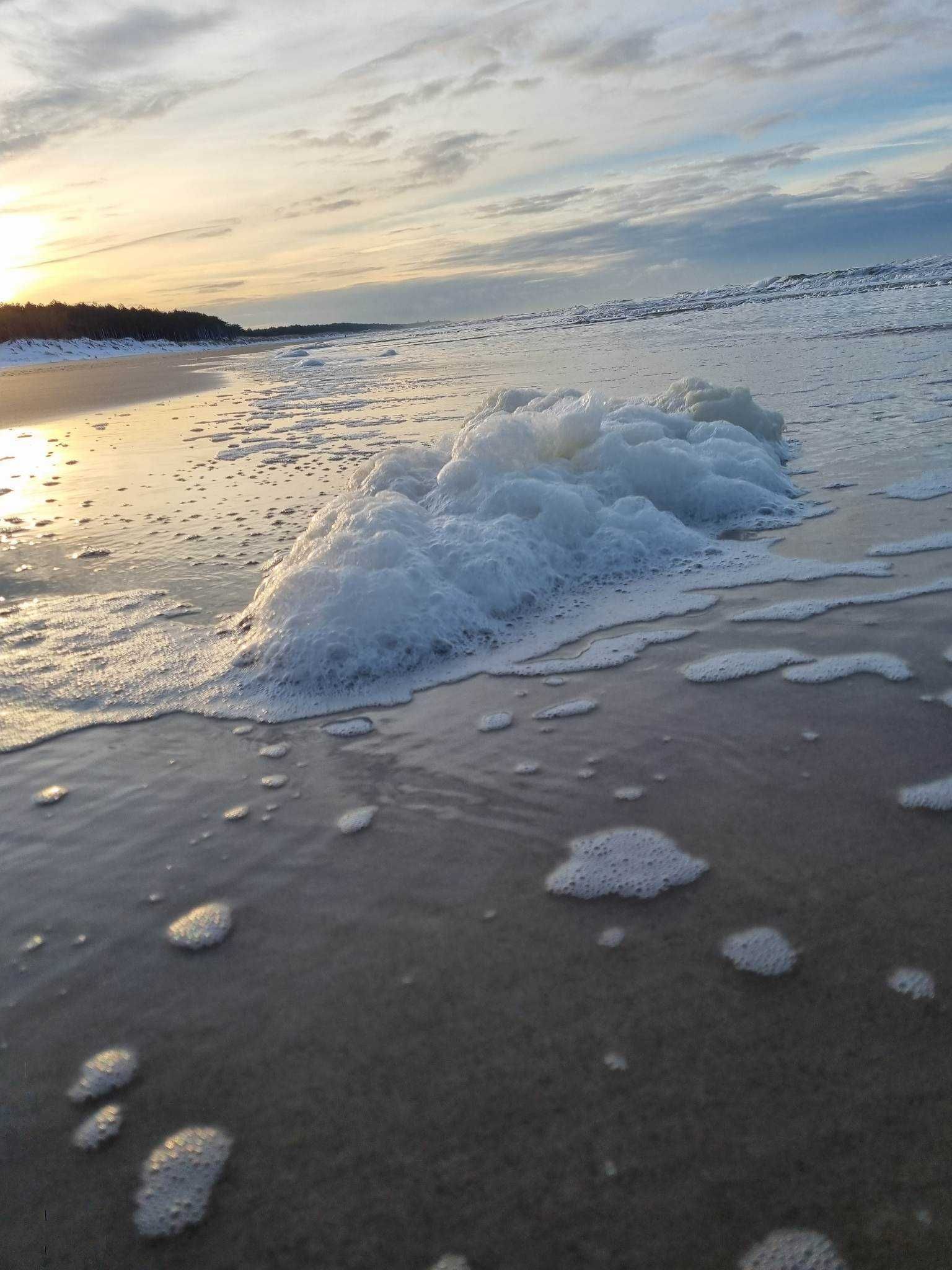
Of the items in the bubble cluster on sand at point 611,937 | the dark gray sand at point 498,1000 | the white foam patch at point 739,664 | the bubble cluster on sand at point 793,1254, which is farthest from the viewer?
the white foam patch at point 739,664

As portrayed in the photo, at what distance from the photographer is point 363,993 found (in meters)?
2.09

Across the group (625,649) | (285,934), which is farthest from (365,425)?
(285,934)

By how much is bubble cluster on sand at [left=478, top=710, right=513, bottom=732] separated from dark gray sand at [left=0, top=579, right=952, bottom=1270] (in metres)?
0.05

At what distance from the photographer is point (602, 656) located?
3.95 m

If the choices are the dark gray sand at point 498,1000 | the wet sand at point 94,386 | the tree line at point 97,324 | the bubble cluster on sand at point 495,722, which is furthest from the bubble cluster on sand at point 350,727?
the tree line at point 97,324

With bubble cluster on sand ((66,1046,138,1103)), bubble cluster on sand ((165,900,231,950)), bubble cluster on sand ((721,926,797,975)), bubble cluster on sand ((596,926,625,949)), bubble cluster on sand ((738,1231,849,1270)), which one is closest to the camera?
bubble cluster on sand ((738,1231,849,1270))

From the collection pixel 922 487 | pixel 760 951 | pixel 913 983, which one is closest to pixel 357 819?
pixel 760 951

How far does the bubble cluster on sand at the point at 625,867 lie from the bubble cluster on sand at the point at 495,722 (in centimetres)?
82

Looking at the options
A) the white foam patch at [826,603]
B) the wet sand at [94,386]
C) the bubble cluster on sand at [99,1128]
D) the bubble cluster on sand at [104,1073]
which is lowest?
the bubble cluster on sand at [99,1128]

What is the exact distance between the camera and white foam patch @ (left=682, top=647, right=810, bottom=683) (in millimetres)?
3596

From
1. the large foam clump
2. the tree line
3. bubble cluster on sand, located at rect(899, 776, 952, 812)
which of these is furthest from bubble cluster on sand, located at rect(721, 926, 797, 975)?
the tree line

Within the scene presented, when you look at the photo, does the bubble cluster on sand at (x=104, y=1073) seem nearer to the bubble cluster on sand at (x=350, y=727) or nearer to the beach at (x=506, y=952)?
the beach at (x=506, y=952)

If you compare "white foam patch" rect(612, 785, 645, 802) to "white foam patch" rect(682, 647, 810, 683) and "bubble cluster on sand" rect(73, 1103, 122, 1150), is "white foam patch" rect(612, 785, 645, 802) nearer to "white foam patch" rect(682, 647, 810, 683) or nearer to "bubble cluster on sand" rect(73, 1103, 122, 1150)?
"white foam patch" rect(682, 647, 810, 683)

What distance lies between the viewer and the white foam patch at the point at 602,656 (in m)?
3.85
